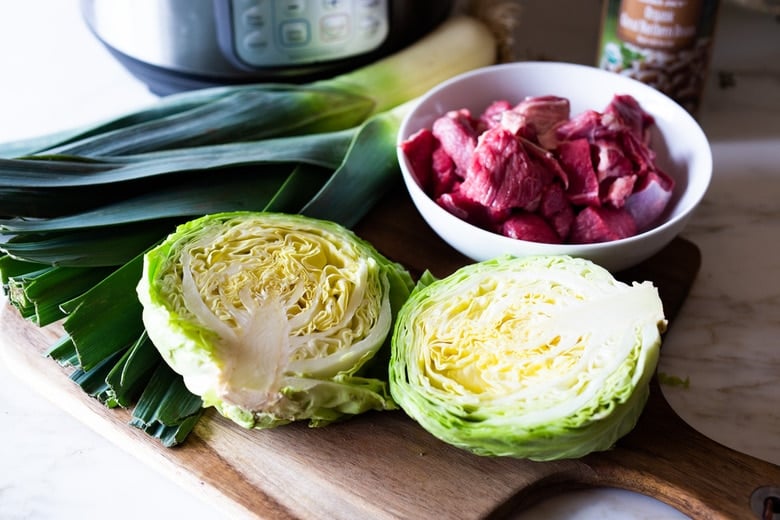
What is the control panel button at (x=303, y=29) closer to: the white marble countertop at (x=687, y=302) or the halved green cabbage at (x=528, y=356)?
the white marble countertop at (x=687, y=302)

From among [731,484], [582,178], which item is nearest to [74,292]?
[582,178]

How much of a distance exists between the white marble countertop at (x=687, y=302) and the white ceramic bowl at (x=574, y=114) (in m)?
0.14

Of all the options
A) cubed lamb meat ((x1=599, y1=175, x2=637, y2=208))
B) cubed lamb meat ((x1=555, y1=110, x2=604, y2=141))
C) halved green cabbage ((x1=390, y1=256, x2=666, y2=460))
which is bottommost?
halved green cabbage ((x1=390, y1=256, x2=666, y2=460))

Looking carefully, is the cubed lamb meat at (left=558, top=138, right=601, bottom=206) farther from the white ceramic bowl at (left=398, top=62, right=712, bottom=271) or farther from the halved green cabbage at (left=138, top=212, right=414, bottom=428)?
the halved green cabbage at (left=138, top=212, right=414, bottom=428)

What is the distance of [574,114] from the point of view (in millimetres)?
1396

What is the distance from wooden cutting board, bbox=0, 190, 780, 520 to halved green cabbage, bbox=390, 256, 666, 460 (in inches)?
1.9

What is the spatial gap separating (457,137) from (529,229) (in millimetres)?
175

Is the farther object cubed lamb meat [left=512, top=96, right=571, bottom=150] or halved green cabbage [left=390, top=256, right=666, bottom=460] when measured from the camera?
cubed lamb meat [left=512, top=96, right=571, bottom=150]

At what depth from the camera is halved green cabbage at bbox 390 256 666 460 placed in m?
0.92

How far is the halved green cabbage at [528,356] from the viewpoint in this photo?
0.92 meters

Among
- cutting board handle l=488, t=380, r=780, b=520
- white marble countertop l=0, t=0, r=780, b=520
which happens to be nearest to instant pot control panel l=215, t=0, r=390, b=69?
white marble countertop l=0, t=0, r=780, b=520

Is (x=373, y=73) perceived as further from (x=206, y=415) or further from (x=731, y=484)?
(x=731, y=484)

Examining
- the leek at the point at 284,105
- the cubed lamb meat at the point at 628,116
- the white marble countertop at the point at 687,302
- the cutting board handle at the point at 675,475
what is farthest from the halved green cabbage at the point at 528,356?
the leek at the point at 284,105

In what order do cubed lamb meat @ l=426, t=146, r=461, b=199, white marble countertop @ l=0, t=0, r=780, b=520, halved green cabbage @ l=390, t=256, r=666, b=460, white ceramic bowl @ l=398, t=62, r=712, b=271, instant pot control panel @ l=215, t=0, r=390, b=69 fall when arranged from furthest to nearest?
1. instant pot control panel @ l=215, t=0, r=390, b=69
2. cubed lamb meat @ l=426, t=146, r=461, b=199
3. white ceramic bowl @ l=398, t=62, r=712, b=271
4. white marble countertop @ l=0, t=0, r=780, b=520
5. halved green cabbage @ l=390, t=256, r=666, b=460
